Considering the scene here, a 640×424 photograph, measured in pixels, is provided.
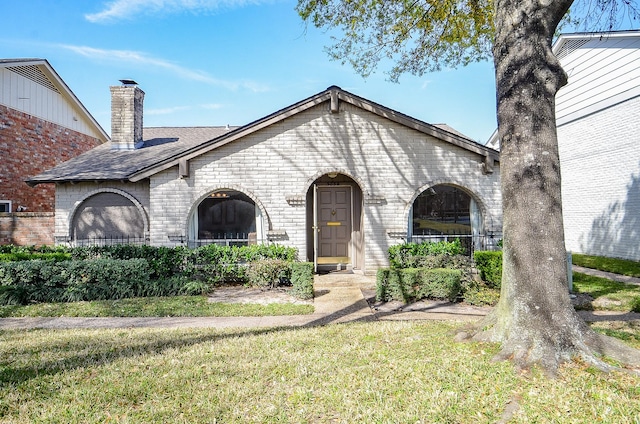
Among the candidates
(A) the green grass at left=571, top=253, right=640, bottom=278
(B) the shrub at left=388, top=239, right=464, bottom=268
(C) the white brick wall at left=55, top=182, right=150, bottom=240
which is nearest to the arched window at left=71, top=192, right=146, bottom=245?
(C) the white brick wall at left=55, top=182, right=150, bottom=240

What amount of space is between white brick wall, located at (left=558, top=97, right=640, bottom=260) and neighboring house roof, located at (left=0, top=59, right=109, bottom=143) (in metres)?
24.1

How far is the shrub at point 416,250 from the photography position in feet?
34.0

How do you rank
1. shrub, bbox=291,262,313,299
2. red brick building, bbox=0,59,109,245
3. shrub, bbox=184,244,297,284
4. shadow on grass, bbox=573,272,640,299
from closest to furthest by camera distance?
shrub, bbox=291,262,313,299, shadow on grass, bbox=573,272,640,299, shrub, bbox=184,244,297,284, red brick building, bbox=0,59,109,245

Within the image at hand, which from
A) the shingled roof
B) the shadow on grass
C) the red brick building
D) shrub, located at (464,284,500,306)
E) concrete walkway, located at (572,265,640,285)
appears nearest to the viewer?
shrub, located at (464,284,500,306)

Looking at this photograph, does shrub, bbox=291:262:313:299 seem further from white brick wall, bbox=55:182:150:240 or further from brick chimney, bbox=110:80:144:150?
brick chimney, bbox=110:80:144:150

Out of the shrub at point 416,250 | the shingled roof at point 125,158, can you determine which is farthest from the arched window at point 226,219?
the shrub at point 416,250

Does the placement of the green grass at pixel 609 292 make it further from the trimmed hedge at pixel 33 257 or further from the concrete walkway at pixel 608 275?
the trimmed hedge at pixel 33 257

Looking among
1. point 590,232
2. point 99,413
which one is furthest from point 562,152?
point 99,413

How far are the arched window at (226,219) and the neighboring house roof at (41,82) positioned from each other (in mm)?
11475

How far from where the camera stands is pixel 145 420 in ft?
10.9

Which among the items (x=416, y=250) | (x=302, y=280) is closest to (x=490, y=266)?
(x=416, y=250)

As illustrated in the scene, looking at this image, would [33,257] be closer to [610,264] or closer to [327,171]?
[327,171]

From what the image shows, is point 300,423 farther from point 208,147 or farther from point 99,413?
point 208,147

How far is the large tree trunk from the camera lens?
420 centimetres
